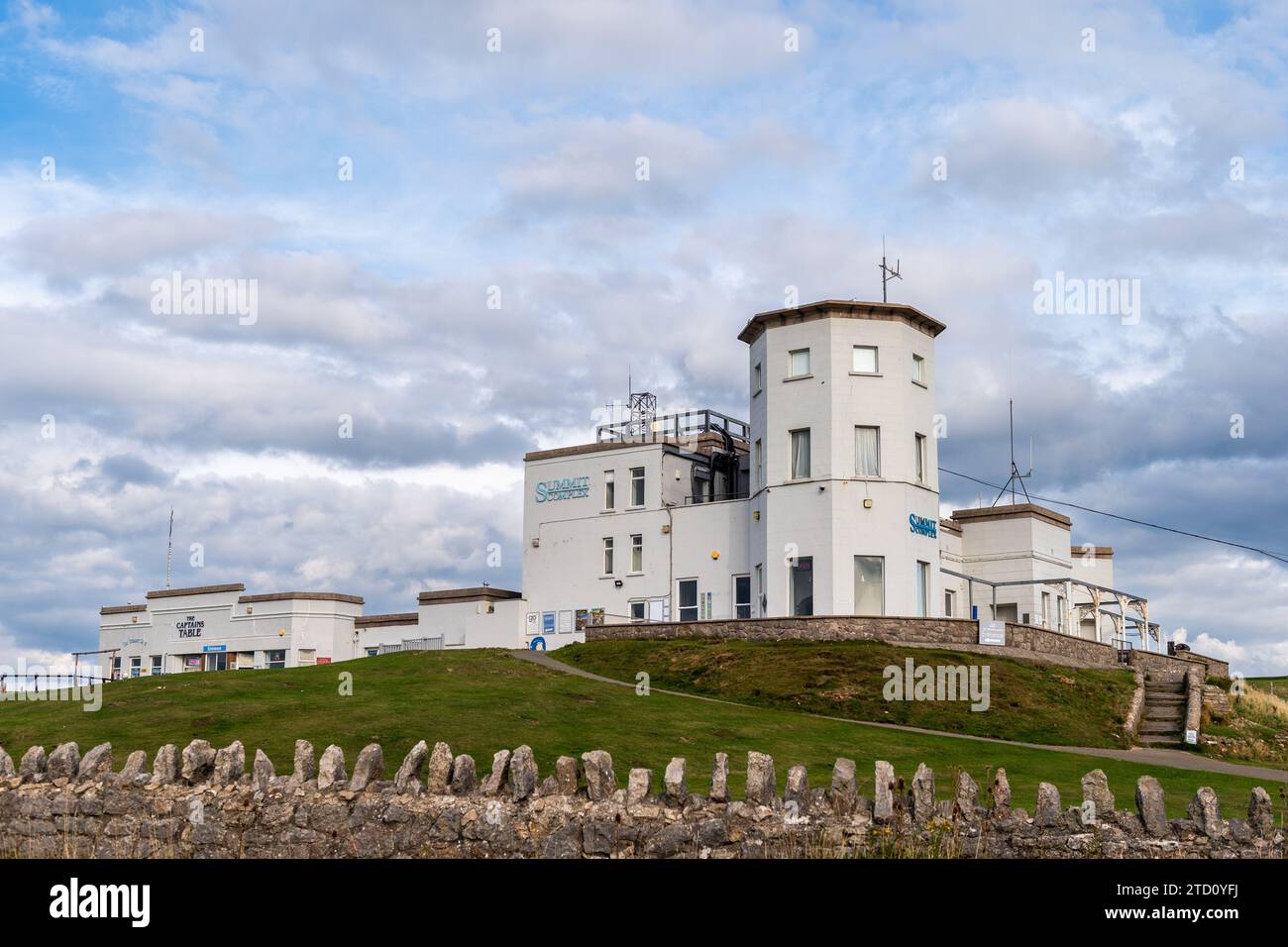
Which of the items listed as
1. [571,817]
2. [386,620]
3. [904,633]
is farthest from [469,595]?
[571,817]

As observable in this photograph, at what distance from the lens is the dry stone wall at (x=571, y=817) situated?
14.0 m

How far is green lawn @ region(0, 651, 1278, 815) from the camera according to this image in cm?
2559

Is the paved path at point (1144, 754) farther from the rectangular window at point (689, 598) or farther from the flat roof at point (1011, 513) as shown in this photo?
the flat roof at point (1011, 513)

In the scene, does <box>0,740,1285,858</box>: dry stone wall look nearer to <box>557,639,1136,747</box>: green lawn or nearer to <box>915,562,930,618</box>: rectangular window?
<box>557,639,1136,747</box>: green lawn

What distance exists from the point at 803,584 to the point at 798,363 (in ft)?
28.4

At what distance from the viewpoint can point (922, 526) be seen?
5034cm

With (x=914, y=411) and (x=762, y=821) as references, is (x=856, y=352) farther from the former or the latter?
(x=762, y=821)

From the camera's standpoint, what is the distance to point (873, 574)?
48.8 meters

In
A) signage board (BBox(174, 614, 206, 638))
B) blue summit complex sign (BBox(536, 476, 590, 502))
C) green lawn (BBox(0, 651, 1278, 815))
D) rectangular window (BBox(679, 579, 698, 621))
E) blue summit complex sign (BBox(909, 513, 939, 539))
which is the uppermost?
blue summit complex sign (BBox(536, 476, 590, 502))

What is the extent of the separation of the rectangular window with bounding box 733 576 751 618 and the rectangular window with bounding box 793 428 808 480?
5.24 metres

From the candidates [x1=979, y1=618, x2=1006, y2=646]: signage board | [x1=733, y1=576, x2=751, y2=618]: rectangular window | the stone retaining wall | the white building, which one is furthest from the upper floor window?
[x1=979, y1=618, x2=1006, y2=646]: signage board

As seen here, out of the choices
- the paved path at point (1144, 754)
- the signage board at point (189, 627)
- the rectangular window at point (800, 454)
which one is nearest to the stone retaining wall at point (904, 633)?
the rectangular window at point (800, 454)

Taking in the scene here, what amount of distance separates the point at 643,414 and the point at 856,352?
15962 mm

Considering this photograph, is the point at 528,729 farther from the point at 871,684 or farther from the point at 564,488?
the point at 564,488
